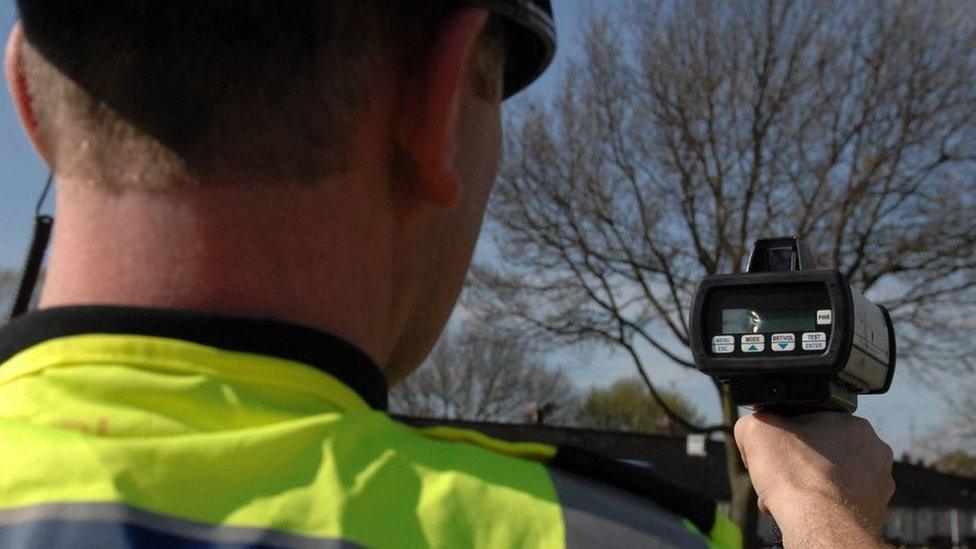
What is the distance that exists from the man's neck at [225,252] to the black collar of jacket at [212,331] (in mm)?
22

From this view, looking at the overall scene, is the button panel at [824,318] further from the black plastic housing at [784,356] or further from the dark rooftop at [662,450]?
the dark rooftop at [662,450]

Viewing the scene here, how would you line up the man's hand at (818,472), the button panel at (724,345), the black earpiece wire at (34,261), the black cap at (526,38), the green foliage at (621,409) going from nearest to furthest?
the black cap at (526,38) → the black earpiece wire at (34,261) → the man's hand at (818,472) → the button panel at (724,345) → the green foliage at (621,409)

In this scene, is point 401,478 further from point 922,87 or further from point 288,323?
point 922,87

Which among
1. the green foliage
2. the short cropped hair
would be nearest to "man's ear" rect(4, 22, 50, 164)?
the short cropped hair

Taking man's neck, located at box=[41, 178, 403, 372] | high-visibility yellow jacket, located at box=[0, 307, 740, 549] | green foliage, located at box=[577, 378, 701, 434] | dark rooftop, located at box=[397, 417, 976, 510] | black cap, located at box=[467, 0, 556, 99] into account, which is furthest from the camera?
green foliage, located at box=[577, 378, 701, 434]

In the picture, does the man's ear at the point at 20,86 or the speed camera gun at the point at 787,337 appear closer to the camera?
the man's ear at the point at 20,86

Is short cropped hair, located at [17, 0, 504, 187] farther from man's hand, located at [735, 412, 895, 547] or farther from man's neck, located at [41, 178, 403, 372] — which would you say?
man's hand, located at [735, 412, 895, 547]

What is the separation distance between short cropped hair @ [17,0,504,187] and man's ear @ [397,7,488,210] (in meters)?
0.03

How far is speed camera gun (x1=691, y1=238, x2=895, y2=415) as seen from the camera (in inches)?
76.4

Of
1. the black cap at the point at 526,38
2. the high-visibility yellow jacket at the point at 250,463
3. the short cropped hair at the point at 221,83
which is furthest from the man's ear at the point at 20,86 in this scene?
the black cap at the point at 526,38

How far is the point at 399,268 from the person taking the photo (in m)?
1.07

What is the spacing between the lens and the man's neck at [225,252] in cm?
95

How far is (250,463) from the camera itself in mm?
859

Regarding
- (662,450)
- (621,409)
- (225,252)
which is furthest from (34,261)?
(621,409)
